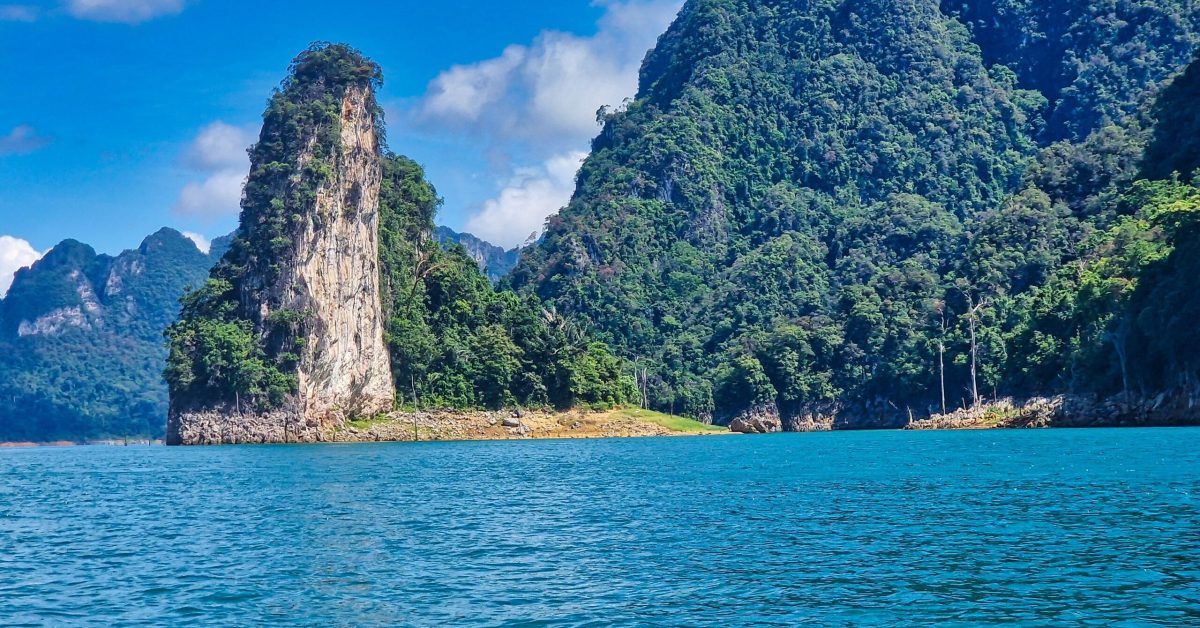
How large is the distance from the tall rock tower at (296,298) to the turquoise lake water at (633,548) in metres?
53.6

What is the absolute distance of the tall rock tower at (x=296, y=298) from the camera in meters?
105

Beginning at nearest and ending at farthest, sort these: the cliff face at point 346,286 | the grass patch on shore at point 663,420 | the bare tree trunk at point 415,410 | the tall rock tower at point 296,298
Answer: the tall rock tower at point 296,298 → the cliff face at point 346,286 → the bare tree trunk at point 415,410 → the grass patch on shore at point 663,420

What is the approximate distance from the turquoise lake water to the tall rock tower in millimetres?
53610

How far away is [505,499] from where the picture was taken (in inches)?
1590

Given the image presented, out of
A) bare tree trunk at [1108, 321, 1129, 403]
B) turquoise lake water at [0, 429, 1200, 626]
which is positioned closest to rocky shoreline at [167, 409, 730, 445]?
bare tree trunk at [1108, 321, 1129, 403]

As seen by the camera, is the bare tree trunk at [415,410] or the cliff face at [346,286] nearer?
the cliff face at [346,286]

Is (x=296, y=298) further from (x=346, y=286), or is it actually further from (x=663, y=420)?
(x=663, y=420)

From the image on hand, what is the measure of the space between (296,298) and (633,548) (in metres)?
84.8

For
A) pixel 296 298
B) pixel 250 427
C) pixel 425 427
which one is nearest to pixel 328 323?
pixel 296 298

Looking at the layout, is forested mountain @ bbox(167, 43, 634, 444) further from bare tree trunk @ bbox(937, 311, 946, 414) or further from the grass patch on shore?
bare tree trunk @ bbox(937, 311, 946, 414)

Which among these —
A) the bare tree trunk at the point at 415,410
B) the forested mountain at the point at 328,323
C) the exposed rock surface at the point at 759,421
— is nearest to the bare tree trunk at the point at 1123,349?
the forested mountain at the point at 328,323

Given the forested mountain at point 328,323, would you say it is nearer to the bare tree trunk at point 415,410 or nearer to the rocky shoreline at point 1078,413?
the bare tree trunk at point 415,410

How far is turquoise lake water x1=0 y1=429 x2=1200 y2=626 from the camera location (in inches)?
793

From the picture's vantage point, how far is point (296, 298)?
350 feet
